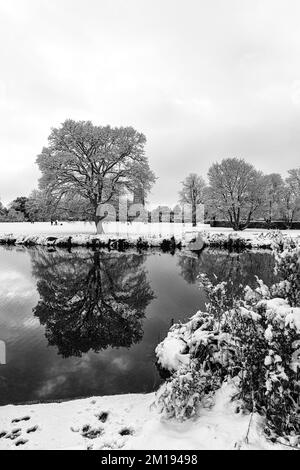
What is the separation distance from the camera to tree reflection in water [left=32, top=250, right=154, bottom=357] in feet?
28.9

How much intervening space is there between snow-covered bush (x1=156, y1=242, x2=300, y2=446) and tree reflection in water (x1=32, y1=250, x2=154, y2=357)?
362 centimetres

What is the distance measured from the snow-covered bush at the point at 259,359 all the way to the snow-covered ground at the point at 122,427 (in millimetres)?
239

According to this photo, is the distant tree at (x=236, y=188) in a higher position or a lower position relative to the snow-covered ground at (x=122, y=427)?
higher

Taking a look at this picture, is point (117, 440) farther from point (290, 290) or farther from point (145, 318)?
point (145, 318)

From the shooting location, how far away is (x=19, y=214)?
8575 centimetres

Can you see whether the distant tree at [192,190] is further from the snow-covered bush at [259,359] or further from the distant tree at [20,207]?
the snow-covered bush at [259,359]

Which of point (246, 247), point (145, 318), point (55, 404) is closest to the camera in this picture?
point (55, 404)

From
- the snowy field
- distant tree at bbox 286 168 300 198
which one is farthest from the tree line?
distant tree at bbox 286 168 300 198

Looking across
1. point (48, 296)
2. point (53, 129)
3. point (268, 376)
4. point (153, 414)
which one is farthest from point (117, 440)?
point (53, 129)

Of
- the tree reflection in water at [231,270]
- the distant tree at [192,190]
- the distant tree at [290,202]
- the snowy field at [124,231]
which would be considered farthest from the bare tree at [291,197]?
the tree reflection in water at [231,270]

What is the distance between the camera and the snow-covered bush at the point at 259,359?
3.96 meters

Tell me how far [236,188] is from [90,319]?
37102 mm

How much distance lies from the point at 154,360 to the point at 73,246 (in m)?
27.7

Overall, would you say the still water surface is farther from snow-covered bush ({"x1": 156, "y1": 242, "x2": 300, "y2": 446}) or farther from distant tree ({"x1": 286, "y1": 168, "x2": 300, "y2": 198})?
distant tree ({"x1": 286, "y1": 168, "x2": 300, "y2": 198})
